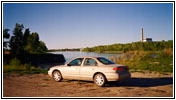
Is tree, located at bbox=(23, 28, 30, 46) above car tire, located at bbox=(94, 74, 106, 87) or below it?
above

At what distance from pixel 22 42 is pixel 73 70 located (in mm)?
44323

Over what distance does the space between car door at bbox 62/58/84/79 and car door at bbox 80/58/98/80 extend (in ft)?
0.88

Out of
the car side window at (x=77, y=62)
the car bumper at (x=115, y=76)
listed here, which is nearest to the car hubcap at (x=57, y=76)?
the car side window at (x=77, y=62)

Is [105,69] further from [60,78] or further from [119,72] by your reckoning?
[60,78]

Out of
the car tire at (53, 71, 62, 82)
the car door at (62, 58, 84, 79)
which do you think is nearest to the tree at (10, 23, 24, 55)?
the car tire at (53, 71, 62, 82)

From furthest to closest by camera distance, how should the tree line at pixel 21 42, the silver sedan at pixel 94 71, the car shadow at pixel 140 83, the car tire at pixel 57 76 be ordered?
the tree line at pixel 21 42, the car tire at pixel 57 76, the car shadow at pixel 140 83, the silver sedan at pixel 94 71

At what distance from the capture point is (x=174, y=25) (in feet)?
39.5

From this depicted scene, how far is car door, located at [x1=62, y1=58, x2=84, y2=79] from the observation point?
32.7 ft

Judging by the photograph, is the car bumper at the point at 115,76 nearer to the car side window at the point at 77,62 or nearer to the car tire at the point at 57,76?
the car side window at the point at 77,62

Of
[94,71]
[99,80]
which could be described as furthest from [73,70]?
[99,80]

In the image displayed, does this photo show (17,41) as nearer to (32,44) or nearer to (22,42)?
(22,42)

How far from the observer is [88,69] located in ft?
31.3

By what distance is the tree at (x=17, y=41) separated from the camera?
48.4 m

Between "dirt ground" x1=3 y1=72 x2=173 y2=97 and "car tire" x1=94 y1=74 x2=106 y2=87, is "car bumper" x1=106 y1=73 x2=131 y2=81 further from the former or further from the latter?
"dirt ground" x1=3 y1=72 x2=173 y2=97
